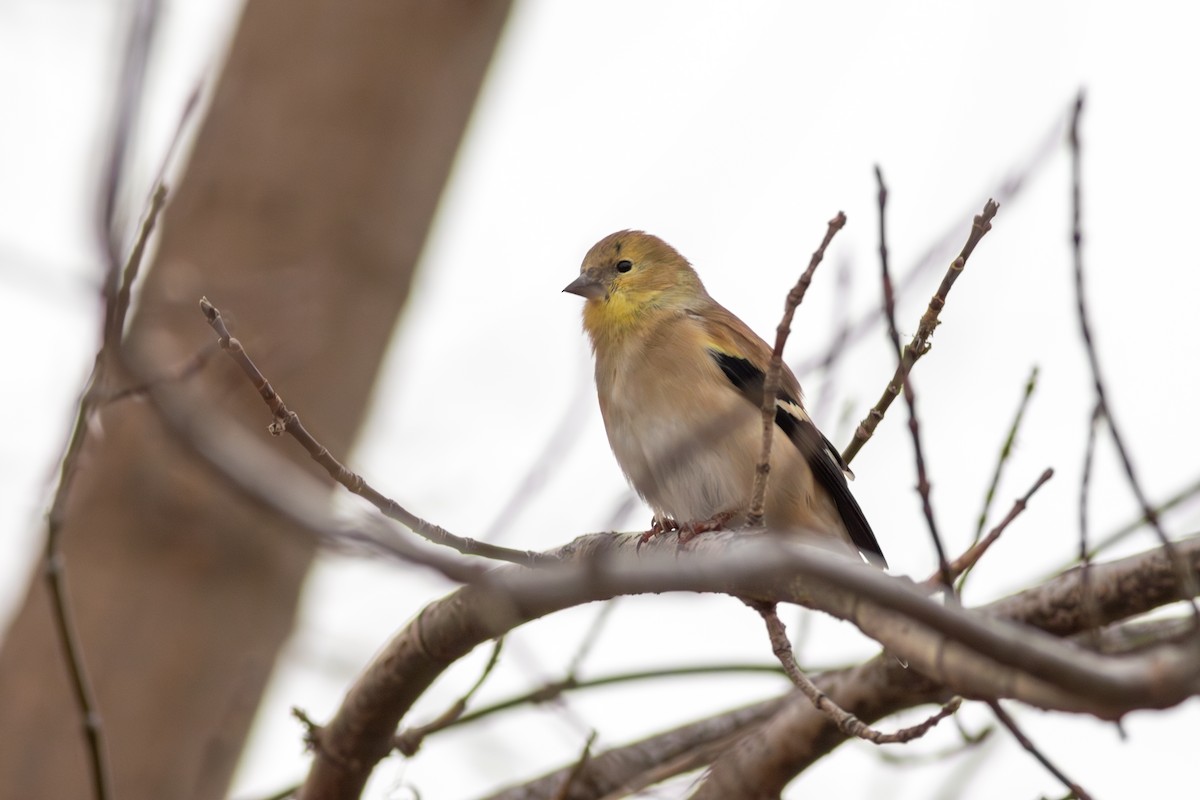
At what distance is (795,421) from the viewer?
15.6 ft

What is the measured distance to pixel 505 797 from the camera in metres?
3.92

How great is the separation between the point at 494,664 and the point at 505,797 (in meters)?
0.70

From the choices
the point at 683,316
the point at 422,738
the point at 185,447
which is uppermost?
the point at 683,316

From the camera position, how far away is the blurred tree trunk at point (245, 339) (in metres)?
4.68

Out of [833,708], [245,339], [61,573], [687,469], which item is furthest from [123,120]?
[245,339]

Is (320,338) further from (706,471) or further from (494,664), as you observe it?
(494,664)

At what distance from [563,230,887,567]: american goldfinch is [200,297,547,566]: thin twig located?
5.26ft

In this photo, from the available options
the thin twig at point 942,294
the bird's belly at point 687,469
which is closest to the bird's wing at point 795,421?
the bird's belly at point 687,469

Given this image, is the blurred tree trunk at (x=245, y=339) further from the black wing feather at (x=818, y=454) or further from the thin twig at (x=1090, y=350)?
the thin twig at (x=1090, y=350)

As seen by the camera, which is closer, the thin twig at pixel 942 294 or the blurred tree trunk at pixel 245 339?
the thin twig at pixel 942 294

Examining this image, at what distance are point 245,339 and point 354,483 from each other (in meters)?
2.51

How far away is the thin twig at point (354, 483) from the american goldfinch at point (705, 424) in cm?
160

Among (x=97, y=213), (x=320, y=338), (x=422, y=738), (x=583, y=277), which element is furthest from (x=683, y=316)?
(x=97, y=213)

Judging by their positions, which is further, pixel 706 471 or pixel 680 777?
pixel 706 471
